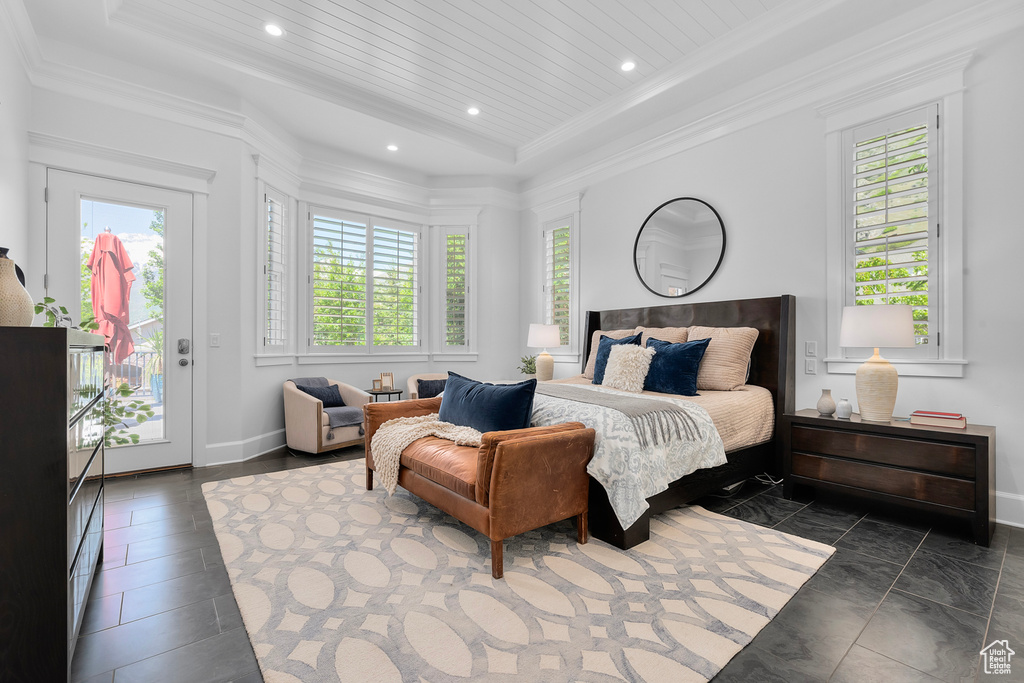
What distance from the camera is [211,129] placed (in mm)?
3908

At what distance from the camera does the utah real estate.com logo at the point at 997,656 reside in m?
1.49

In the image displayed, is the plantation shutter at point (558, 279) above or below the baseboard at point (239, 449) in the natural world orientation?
above

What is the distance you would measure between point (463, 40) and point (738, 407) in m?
3.31

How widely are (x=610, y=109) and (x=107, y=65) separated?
403cm

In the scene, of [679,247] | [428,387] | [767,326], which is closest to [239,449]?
[428,387]

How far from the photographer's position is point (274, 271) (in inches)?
181

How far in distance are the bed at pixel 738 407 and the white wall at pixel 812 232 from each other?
0.16 metres

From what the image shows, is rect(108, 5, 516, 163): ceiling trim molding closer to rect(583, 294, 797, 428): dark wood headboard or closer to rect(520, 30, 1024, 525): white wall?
rect(520, 30, 1024, 525): white wall

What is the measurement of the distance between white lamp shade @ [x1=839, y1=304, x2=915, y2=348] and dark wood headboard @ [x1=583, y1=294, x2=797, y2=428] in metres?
0.64

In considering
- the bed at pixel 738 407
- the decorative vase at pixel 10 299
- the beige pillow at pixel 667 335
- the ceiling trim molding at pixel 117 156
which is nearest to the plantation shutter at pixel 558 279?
the bed at pixel 738 407

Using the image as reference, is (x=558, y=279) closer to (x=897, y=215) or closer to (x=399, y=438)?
(x=897, y=215)

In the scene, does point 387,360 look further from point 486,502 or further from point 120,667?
point 120,667

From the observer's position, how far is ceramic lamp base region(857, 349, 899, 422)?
2.75 m

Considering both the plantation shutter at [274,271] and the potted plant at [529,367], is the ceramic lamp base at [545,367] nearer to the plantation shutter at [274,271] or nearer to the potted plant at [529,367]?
the potted plant at [529,367]
